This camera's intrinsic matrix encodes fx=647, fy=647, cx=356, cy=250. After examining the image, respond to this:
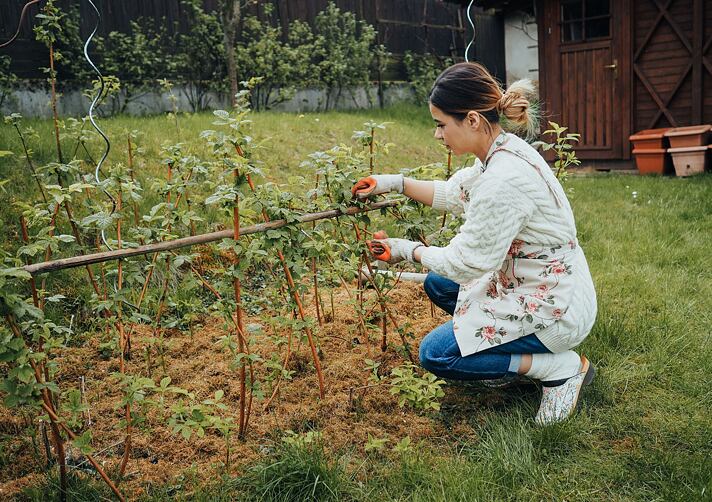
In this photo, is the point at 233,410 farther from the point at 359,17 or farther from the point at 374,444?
the point at 359,17

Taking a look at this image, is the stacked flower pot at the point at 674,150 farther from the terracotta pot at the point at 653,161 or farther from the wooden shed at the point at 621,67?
the wooden shed at the point at 621,67

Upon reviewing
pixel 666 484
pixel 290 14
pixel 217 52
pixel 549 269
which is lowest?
pixel 666 484

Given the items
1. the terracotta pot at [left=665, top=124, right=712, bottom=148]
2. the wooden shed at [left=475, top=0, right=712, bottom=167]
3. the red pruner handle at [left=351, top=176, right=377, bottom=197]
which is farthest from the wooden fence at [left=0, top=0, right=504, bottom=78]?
the red pruner handle at [left=351, top=176, right=377, bottom=197]

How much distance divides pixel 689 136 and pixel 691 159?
10.8 inches

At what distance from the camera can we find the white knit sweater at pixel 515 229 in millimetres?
2293

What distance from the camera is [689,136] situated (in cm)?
761

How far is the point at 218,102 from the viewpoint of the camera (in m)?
9.29

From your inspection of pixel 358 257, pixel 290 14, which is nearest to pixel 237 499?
pixel 358 257

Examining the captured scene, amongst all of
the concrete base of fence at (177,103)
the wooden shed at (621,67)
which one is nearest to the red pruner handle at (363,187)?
the concrete base of fence at (177,103)

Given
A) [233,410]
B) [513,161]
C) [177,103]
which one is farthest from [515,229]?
[177,103]

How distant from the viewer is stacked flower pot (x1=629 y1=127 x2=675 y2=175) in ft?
26.3

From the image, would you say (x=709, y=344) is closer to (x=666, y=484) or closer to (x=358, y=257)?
(x=666, y=484)

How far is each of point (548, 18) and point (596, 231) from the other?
17.8 feet

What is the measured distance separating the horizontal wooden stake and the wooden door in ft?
24.0
